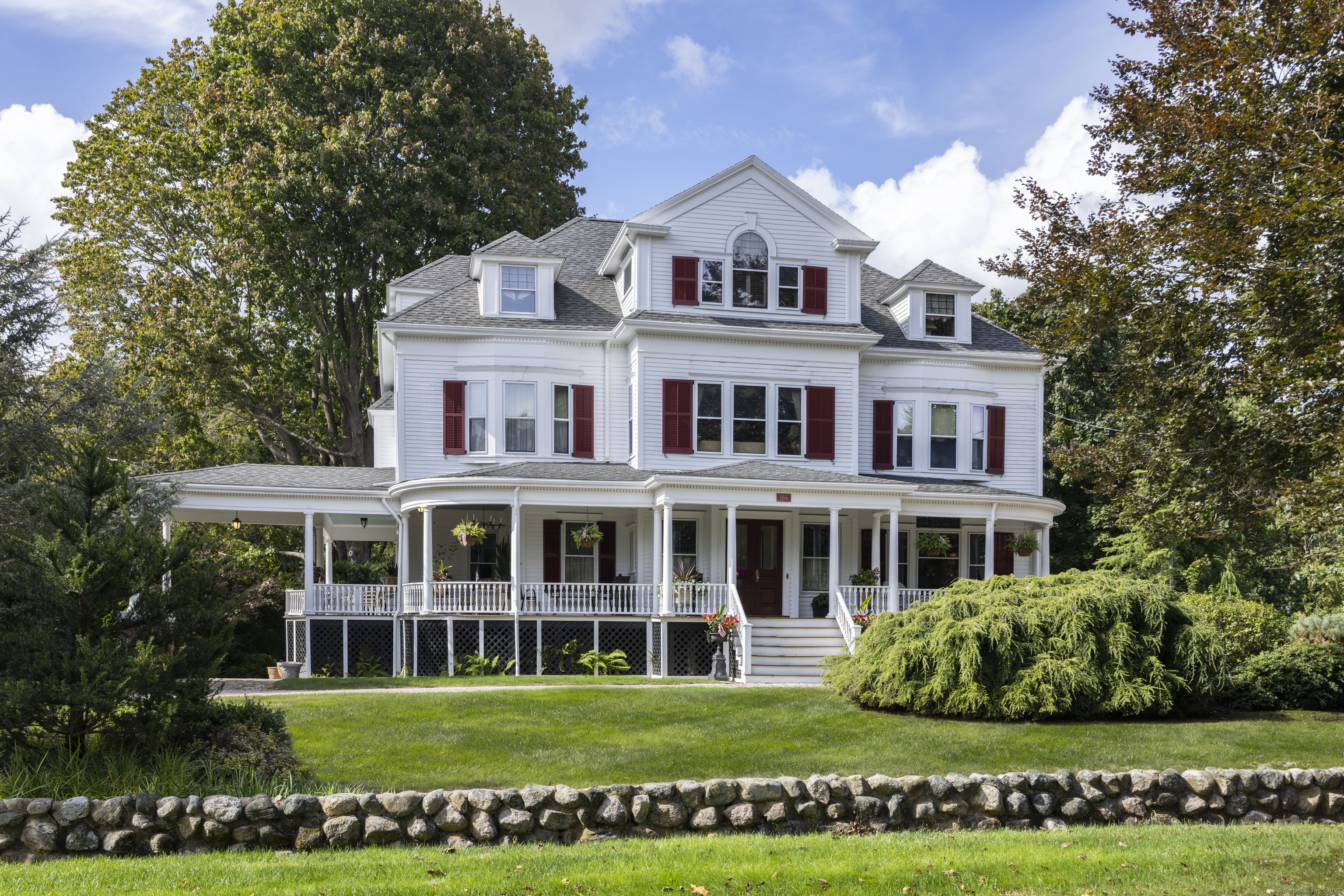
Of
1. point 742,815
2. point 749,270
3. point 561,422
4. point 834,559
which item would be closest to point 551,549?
point 561,422

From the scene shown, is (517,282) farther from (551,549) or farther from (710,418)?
(551,549)

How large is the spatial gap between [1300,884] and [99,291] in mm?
35115

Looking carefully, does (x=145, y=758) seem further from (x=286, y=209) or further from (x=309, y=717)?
(x=286, y=209)

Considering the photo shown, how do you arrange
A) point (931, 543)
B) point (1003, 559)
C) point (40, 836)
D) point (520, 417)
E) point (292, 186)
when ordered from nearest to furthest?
1. point (40, 836)
2. point (520, 417)
3. point (931, 543)
4. point (1003, 559)
5. point (292, 186)

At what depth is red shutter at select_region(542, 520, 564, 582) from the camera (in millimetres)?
24156

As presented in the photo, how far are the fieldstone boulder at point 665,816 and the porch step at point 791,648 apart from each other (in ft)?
31.5

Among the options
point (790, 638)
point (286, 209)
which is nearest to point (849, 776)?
point (790, 638)

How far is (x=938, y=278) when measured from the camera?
26.0m

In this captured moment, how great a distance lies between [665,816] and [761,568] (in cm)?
1504

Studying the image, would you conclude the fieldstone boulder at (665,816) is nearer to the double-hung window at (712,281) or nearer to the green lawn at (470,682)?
the green lawn at (470,682)

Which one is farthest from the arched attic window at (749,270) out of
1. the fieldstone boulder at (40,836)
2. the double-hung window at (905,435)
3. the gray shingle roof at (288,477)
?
the fieldstone boulder at (40,836)

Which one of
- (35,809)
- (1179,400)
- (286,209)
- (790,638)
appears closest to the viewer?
(35,809)

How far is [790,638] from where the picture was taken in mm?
21188

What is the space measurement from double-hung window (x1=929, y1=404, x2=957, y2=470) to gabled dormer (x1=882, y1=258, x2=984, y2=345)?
171cm
